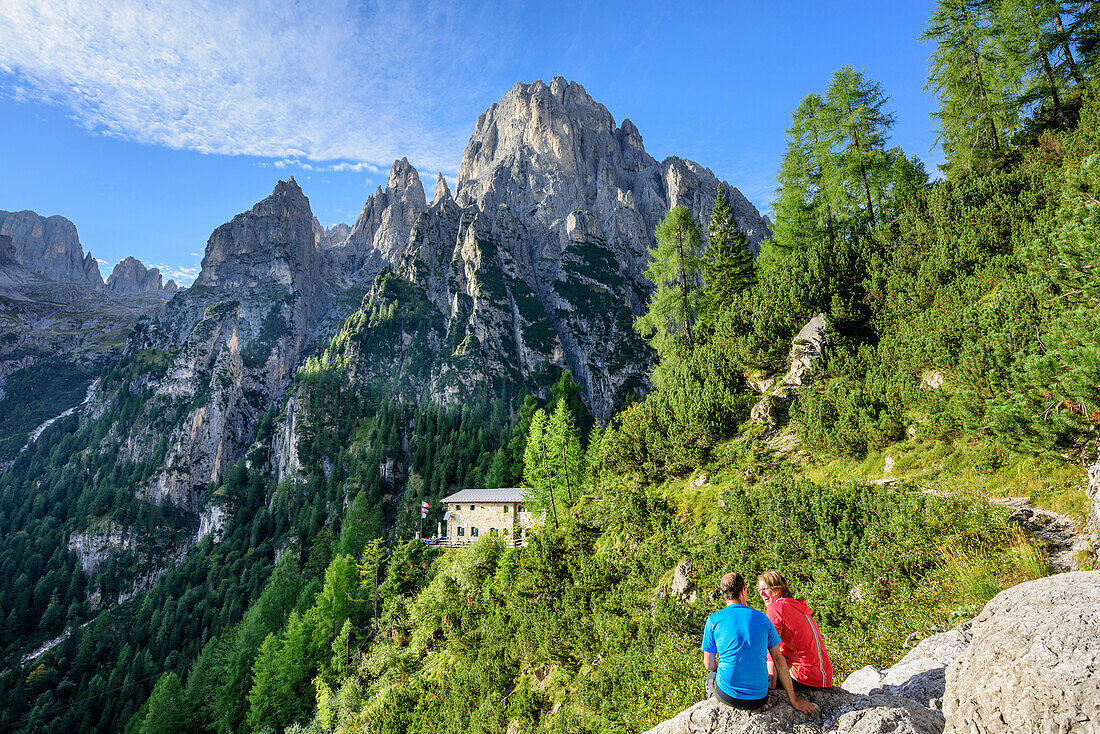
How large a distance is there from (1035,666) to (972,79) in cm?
3277

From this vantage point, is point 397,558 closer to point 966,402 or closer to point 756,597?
point 756,597

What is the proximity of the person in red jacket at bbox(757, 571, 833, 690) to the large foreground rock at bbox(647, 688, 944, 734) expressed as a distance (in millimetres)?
197

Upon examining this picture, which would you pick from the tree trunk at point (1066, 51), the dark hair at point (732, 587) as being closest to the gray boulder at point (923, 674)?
the dark hair at point (732, 587)

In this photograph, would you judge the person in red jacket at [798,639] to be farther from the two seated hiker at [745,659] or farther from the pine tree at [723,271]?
the pine tree at [723,271]

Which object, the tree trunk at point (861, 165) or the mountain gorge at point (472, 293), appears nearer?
the tree trunk at point (861, 165)

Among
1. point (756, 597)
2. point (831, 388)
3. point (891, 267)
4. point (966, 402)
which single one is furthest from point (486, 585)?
point (891, 267)

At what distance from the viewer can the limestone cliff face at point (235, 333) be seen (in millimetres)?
131500

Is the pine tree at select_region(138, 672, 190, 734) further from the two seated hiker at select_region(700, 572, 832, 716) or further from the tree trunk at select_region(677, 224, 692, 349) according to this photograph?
the two seated hiker at select_region(700, 572, 832, 716)

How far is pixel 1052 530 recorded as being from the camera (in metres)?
8.75

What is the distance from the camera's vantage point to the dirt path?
26.7 feet

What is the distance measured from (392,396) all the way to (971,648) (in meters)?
128

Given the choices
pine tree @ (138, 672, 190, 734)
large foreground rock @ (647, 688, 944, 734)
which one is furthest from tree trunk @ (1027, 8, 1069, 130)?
pine tree @ (138, 672, 190, 734)

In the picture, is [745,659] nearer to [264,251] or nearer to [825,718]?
[825,718]

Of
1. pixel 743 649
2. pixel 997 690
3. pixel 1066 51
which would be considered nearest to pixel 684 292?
pixel 1066 51
